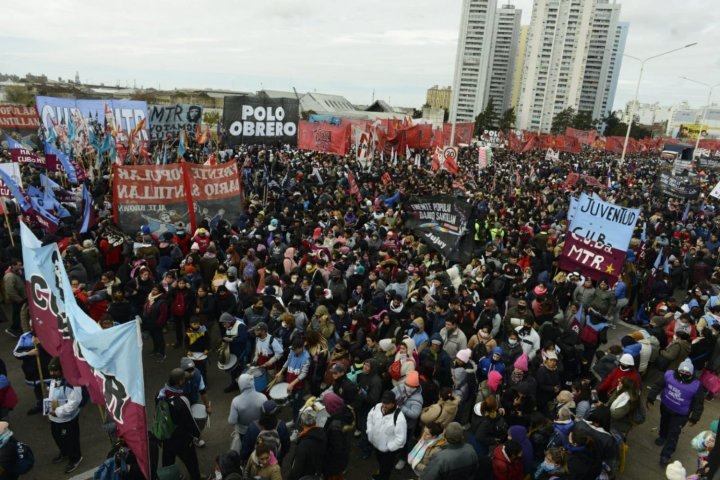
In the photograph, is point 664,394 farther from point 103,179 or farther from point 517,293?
point 103,179

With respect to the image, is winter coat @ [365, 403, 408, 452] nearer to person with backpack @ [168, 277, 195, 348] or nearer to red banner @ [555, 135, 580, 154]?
person with backpack @ [168, 277, 195, 348]

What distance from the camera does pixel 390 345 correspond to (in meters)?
5.84

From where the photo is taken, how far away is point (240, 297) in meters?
8.13

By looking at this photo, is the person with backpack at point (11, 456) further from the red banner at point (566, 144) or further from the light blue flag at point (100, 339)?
the red banner at point (566, 144)

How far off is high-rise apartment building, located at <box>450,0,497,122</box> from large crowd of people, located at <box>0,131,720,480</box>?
123160 mm

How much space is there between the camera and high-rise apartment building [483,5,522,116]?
144625mm

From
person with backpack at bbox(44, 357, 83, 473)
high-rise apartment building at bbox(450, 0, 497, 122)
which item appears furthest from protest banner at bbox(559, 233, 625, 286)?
high-rise apartment building at bbox(450, 0, 497, 122)

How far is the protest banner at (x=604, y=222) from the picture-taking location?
8820mm

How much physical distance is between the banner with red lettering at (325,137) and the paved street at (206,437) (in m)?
14.2

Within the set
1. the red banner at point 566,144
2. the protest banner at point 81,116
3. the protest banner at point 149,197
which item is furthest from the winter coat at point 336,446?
the red banner at point 566,144

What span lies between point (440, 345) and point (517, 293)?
2503mm

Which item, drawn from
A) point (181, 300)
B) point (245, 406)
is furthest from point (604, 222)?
point (181, 300)

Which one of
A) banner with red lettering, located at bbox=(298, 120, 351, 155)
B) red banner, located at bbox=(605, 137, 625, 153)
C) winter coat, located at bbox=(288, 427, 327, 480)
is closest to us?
winter coat, located at bbox=(288, 427, 327, 480)

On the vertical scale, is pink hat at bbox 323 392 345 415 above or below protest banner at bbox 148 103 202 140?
below
